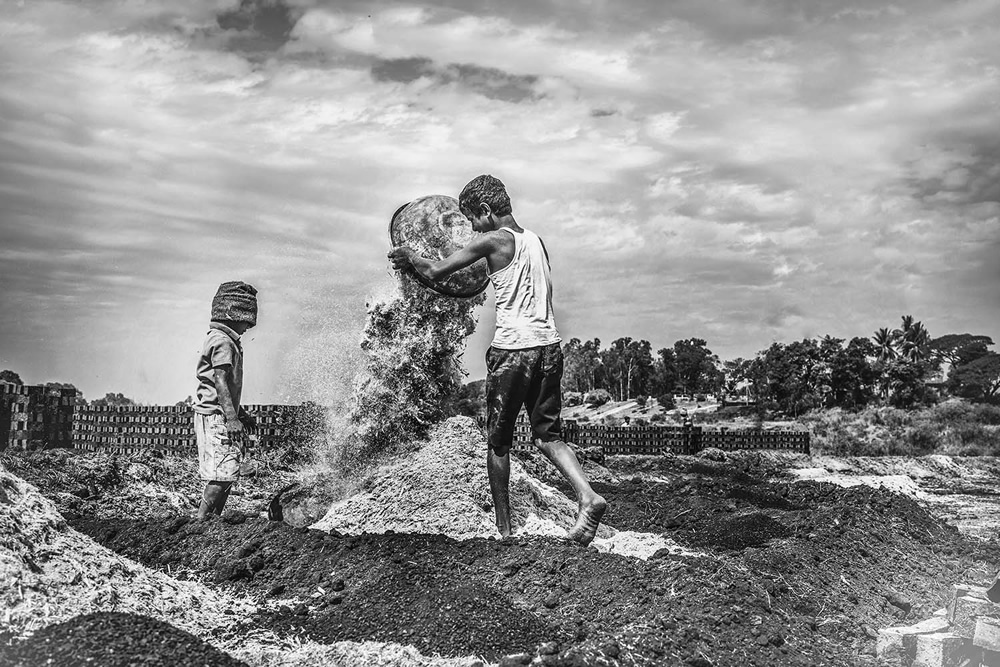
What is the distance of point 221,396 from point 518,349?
244cm

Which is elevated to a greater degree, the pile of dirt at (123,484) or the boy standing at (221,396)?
the boy standing at (221,396)

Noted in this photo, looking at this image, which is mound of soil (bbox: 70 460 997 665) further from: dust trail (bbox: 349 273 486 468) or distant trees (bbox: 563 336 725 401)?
distant trees (bbox: 563 336 725 401)

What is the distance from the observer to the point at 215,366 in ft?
23.4

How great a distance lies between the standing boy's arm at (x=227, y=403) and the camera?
7.04 m

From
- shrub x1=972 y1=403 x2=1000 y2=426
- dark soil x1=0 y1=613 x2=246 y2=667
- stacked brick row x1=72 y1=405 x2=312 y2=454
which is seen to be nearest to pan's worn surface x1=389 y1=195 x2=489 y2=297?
dark soil x1=0 y1=613 x2=246 y2=667

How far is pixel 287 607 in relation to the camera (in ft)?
17.3

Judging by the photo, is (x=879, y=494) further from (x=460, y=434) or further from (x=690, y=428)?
(x=690, y=428)

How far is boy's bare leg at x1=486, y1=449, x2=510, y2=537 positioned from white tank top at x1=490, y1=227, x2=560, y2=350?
0.79m

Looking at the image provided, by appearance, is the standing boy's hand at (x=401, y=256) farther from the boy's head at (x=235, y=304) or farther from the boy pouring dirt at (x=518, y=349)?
the boy's head at (x=235, y=304)

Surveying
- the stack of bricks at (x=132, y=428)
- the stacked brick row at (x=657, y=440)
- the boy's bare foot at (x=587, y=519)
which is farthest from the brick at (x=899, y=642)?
the stacked brick row at (x=657, y=440)

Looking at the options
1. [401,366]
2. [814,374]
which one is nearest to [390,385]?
[401,366]

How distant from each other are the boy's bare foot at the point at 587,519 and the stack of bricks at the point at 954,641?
185 centimetres

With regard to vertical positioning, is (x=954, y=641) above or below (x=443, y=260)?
below

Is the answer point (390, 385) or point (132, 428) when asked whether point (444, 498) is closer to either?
point (390, 385)
